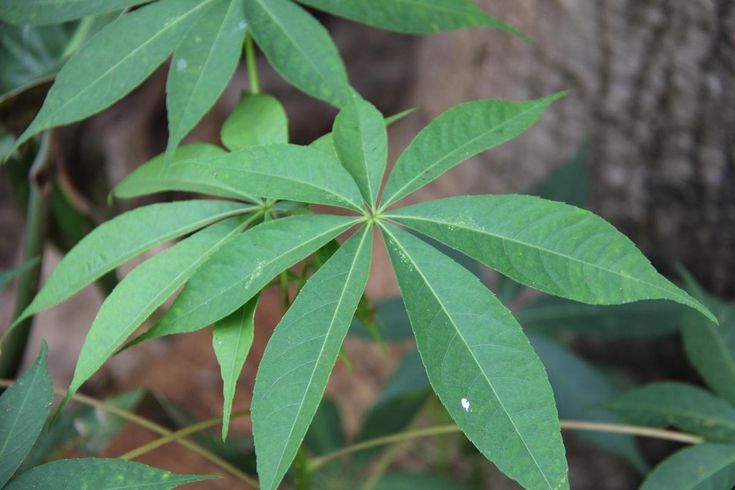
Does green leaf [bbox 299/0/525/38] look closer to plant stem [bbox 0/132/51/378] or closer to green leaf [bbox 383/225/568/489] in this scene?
green leaf [bbox 383/225/568/489]

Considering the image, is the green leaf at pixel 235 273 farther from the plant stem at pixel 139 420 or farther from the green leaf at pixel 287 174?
the plant stem at pixel 139 420

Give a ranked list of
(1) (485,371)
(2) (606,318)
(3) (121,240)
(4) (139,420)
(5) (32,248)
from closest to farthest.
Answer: (1) (485,371) < (3) (121,240) < (4) (139,420) < (5) (32,248) < (2) (606,318)

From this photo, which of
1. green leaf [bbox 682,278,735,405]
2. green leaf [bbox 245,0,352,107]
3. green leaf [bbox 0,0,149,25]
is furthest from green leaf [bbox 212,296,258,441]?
green leaf [bbox 682,278,735,405]

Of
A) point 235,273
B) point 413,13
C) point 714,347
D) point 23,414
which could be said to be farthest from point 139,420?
point 714,347

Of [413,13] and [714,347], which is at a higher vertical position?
[413,13]

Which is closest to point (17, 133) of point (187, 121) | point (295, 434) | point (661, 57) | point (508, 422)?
point (187, 121)

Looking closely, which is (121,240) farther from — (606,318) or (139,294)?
(606,318)

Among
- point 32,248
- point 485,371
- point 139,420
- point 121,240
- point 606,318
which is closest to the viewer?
point 485,371
